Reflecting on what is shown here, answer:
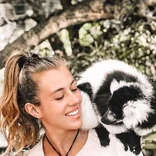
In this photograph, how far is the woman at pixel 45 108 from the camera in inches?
50.1

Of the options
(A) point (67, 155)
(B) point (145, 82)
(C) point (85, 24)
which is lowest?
(A) point (67, 155)

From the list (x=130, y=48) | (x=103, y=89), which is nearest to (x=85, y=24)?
(x=130, y=48)

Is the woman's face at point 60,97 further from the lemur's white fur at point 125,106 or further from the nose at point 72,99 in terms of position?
the lemur's white fur at point 125,106

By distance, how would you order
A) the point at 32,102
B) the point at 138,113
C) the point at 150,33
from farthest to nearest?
the point at 150,33 < the point at 138,113 < the point at 32,102

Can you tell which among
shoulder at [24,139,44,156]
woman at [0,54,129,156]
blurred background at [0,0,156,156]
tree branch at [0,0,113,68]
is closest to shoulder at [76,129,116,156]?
woman at [0,54,129,156]

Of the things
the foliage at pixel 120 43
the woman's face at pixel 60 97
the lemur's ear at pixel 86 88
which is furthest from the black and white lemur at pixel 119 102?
the foliage at pixel 120 43

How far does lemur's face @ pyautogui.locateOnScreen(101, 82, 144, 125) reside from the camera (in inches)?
56.0

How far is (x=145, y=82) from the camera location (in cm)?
145

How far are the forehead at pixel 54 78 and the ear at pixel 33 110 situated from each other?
0.07m

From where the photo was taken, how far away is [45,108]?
131cm

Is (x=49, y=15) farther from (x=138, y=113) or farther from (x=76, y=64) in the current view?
(x=138, y=113)

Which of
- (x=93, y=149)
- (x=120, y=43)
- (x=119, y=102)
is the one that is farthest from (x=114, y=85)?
(x=120, y=43)

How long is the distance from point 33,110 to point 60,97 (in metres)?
0.13

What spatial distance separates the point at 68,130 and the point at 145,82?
30cm
